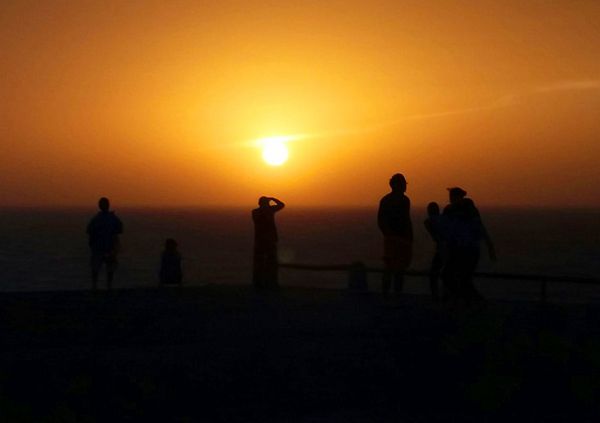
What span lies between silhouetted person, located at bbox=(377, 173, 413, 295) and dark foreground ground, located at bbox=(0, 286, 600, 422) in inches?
67.4

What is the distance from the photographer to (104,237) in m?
20.5

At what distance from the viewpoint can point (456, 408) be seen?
1239 cm

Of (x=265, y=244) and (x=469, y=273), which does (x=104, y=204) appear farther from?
(x=469, y=273)

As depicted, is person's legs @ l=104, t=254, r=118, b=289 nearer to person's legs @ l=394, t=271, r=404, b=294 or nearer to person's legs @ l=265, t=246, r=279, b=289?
person's legs @ l=265, t=246, r=279, b=289

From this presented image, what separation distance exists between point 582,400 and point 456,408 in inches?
59.6

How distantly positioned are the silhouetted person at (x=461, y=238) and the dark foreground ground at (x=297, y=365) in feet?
1.91

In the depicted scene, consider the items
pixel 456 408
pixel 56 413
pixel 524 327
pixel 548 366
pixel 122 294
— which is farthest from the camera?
pixel 122 294

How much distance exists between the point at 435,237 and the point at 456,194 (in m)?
0.73

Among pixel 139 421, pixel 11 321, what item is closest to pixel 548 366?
pixel 139 421

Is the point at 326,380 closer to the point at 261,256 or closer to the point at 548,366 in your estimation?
the point at 548,366

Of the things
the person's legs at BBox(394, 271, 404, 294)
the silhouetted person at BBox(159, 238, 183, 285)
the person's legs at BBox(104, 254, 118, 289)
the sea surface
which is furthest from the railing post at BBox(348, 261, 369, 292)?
the sea surface

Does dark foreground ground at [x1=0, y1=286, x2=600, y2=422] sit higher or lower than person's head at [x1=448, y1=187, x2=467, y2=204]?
lower

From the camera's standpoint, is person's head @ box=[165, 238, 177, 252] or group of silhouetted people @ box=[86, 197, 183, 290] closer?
group of silhouetted people @ box=[86, 197, 183, 290]

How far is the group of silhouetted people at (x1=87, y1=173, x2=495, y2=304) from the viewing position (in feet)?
57.1
